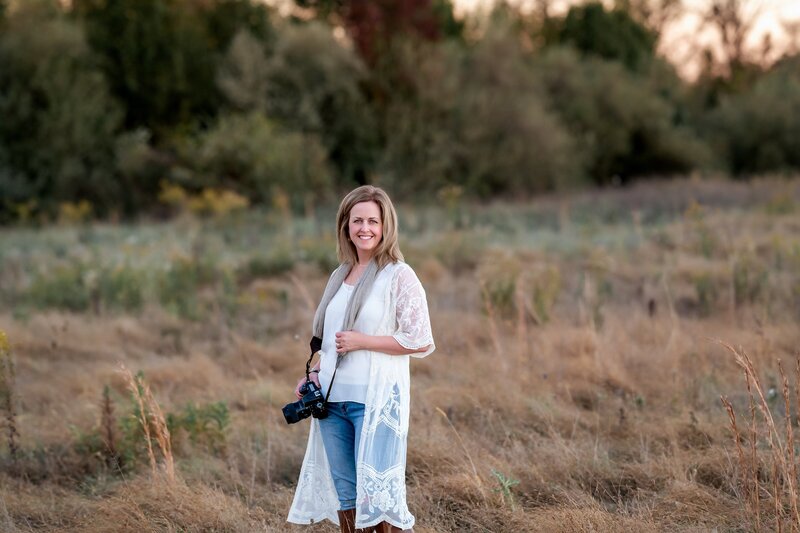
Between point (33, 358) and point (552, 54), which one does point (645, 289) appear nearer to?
point (33, 358)

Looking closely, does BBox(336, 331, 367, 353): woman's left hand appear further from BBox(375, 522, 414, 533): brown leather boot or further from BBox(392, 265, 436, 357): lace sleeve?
BBox(375, 522, 414, 533): brown leather boot

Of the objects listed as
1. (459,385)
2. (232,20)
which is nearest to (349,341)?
(459,385)

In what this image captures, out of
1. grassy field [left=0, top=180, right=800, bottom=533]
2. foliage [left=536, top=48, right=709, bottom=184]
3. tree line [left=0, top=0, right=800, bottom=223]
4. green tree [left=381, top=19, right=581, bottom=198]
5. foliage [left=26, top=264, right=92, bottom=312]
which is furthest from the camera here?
foliage [left=536, top=48, right=709, bottom=184]

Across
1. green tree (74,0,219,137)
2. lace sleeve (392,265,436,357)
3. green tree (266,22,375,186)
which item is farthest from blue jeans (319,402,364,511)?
green tree (74,0,219,137)

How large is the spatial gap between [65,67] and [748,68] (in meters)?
24.5

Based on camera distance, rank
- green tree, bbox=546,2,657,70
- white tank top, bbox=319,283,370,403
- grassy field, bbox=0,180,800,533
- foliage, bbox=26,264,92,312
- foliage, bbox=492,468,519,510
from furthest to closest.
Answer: green tree, bbox=546,2,657,70
foliage, bbox=26,264,92,312
grassy field, bbox=0,180,800,533
foliage, bbox=492,468,519,510
white tank top, bbox=319,283,370,403

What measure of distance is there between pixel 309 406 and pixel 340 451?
0.24m

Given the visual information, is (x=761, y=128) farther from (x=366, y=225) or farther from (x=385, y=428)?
(x=385, y=428)

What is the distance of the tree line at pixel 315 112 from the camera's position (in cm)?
1969

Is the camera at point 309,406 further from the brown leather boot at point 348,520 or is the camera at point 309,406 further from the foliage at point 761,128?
the foliage at point 761,128

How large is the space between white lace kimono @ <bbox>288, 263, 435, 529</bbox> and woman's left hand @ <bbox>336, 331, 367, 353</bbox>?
75 mm

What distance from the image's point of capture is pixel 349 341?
125 inches

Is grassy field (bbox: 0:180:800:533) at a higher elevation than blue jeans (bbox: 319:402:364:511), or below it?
below

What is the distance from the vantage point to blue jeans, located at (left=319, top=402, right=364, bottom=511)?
330 cm
